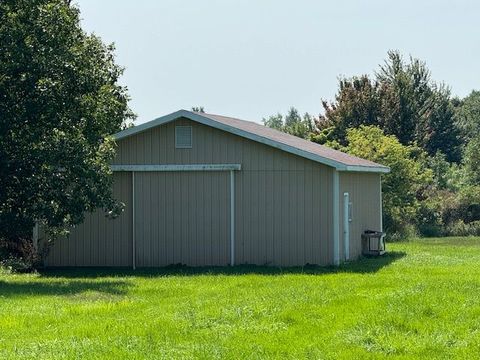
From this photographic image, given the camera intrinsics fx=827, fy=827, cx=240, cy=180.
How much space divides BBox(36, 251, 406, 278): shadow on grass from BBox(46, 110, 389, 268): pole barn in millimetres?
441

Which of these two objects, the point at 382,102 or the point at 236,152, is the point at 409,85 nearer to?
the point at 382,102

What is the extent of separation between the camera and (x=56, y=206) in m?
16.2

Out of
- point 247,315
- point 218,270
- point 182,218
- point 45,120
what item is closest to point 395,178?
point 182,218

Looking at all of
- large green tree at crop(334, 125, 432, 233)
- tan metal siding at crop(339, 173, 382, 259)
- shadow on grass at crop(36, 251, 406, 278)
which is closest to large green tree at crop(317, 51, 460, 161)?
large green tree at crop(334, 125, 432, 233)

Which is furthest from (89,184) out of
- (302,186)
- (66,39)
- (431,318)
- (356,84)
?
(356,84)

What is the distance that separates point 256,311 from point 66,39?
7.88 m

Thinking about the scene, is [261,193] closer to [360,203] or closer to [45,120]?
[360,203]

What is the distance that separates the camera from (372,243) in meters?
21.2

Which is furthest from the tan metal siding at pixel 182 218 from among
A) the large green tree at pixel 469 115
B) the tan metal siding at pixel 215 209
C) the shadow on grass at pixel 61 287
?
the large green tree at pixel 469 115

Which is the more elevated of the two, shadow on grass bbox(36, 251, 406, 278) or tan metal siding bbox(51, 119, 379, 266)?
tan metal siding bbox(51, 119, 379, 266)

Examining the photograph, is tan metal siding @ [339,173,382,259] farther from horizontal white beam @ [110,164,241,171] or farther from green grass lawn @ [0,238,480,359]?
green grass lawn @ [0,238,480,359]

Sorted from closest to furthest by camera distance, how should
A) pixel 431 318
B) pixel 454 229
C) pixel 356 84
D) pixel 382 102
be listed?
1. pixel 431 318
2. pixel 454 229
3. pixel 382 102
4. pixel 356 84

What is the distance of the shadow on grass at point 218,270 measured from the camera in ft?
56.0

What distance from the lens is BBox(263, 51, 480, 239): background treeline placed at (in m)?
29.7
